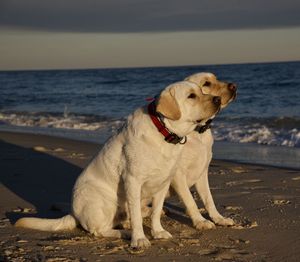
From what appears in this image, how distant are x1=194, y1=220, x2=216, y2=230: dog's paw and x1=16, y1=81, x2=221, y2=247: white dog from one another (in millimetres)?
417

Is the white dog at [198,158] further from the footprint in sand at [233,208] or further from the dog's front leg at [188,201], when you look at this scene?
the footprint in sand at [233,208]

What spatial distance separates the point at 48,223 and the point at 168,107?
1.51 m

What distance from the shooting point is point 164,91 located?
4.56m

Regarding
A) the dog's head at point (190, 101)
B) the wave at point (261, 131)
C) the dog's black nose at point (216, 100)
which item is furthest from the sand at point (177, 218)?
the wave at point (261, 131)

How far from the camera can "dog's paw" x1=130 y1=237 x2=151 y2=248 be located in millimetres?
4613

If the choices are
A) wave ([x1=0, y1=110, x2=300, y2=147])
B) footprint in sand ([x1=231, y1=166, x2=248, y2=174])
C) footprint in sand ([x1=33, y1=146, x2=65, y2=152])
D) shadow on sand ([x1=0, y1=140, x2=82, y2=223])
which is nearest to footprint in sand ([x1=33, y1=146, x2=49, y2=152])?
footprint in sand ([x1=33, y1=146, x2=65, y2=152])

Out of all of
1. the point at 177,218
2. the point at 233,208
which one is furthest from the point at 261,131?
the point at 177,218

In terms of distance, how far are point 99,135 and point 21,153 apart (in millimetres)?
3729

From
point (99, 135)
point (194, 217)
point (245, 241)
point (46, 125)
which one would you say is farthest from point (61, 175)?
point (46, 125)

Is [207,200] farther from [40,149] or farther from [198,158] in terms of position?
[40,149]

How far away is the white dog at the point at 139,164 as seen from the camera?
4582 millimetres

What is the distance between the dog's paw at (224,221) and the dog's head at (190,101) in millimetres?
1114

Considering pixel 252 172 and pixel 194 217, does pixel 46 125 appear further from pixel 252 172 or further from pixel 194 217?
pixel 194 217

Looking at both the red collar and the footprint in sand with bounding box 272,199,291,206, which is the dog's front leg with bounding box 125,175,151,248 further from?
the footprint in sand with bounding box 272,199,291,206
